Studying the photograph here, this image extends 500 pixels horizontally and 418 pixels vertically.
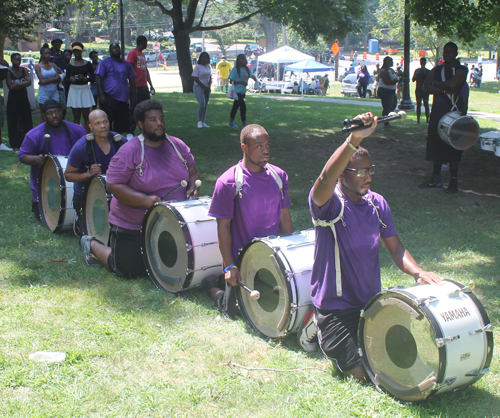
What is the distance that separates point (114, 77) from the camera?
33.9 feet

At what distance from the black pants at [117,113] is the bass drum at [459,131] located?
19.3 feet

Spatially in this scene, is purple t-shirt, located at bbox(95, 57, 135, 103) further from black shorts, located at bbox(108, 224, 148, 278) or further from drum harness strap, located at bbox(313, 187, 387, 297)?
drum harness strap, located at bbox(313, 187, 387, 297)

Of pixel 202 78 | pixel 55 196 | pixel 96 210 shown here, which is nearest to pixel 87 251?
pixel 96 210

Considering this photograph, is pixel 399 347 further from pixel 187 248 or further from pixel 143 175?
pixel 143 175

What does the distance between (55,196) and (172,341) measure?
3.52m

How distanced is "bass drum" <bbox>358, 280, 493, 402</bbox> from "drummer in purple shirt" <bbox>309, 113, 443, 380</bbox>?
0.73 feet

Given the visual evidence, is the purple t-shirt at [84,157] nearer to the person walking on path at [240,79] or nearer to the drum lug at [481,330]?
the drum lug at [481,330]

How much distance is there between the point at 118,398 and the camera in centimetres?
363

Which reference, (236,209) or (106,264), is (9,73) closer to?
(106,264)

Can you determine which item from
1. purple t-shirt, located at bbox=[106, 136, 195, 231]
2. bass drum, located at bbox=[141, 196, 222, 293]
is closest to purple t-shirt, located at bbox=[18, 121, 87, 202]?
purple t-shirt, located at bbox=[106, 136, 195, 231]

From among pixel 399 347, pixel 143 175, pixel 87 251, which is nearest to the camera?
pixel 399 347

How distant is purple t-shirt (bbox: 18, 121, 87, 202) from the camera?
7.25 m

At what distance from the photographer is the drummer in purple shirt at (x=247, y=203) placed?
453 centimetres

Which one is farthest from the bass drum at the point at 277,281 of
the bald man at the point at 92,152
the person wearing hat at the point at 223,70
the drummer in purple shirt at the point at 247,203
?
the person wearing hat at the point at 223,70
